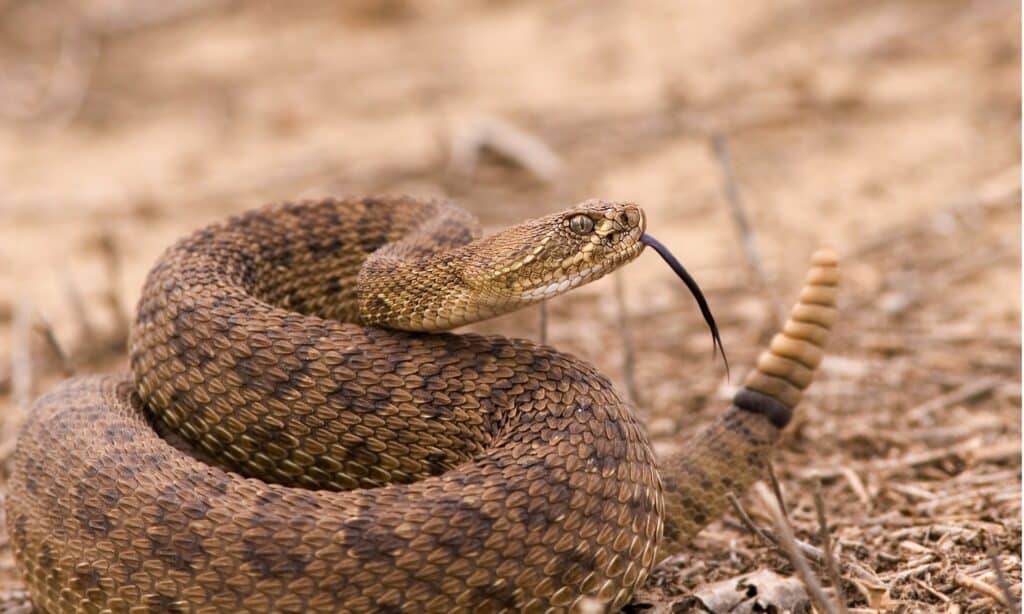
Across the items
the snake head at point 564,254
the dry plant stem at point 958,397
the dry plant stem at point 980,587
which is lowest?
the dry plant stem at point 980,587

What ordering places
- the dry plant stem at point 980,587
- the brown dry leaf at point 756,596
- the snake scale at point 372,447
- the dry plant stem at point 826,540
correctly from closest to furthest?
the dry plant stem at point 826,540
the snake scale at point 372,447
the dry plant stem at point 980,587
the brown dry leaf at point 756,596

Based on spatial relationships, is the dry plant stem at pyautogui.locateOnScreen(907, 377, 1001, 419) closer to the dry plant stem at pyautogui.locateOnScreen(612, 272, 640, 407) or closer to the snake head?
the dry plant stem at pyautogui.locateOnScreen(612, 272, 640, 407)

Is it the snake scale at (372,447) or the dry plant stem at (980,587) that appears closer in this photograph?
the snake scale at (372,447)

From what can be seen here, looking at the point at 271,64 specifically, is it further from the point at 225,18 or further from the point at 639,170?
the point at 639,170

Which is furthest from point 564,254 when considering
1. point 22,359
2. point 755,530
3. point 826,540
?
point 22,359

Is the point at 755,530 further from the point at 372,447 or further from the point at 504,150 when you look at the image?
the point at 504,150

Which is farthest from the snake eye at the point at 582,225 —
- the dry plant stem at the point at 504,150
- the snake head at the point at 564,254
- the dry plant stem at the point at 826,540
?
the dry plant stem at the point at 504,150

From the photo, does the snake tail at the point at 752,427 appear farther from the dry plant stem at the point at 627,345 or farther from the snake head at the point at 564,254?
the dry plant stem at the point at 627,345

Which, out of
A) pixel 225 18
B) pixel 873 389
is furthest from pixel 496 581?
pixel 225 18
